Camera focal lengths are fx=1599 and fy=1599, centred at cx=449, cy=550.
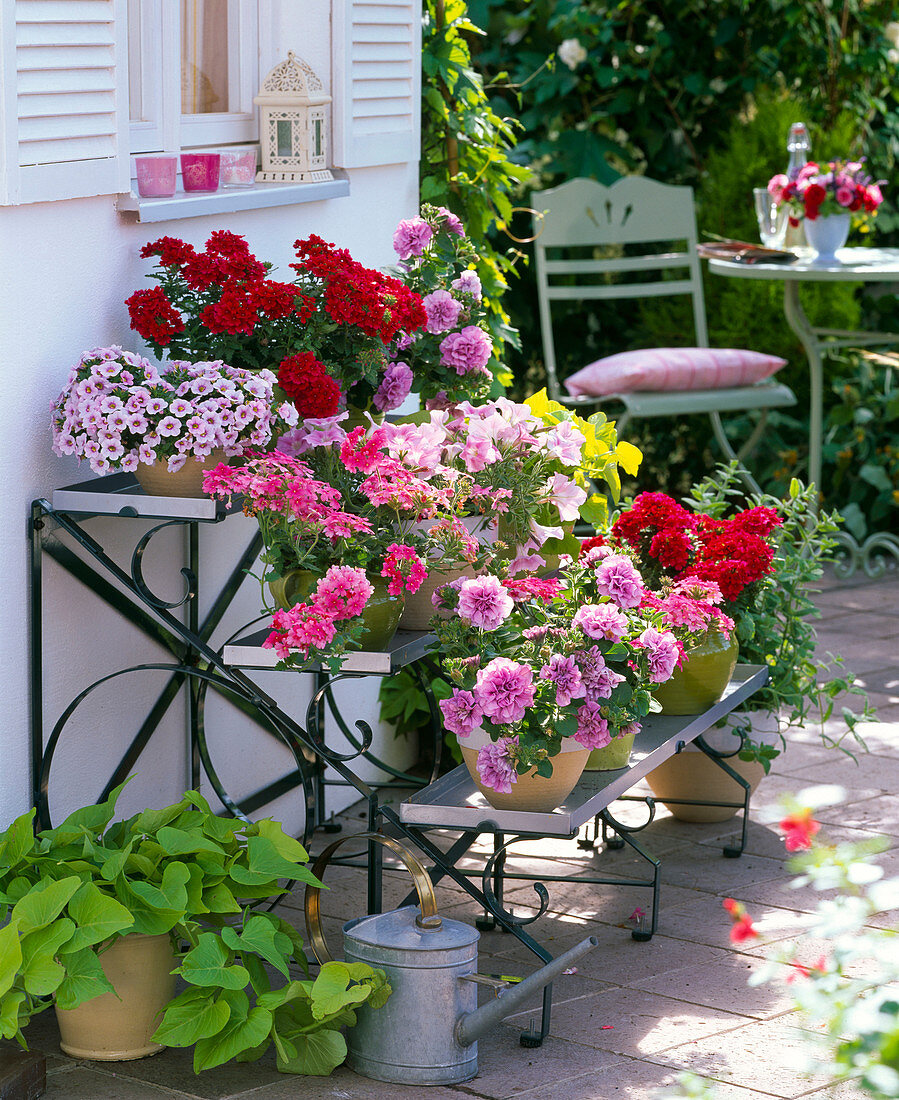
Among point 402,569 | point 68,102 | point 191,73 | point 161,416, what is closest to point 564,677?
point 402,569

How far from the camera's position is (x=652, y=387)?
19.1ft

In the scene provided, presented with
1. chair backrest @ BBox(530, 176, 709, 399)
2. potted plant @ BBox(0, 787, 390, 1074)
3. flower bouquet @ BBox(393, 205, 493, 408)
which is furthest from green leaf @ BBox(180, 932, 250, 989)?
chair backrest @ BBox(530, 176, 709, 399)

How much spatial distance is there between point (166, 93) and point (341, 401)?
2.17 ft

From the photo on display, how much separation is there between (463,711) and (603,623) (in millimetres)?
267

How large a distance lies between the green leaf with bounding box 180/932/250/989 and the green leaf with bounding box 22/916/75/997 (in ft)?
0.59

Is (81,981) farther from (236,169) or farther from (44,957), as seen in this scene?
(236,169)

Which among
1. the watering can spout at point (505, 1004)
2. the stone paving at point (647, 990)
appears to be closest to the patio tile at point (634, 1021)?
the stone paving at point (647, 990)

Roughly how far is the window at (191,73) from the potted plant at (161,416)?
23.1 inches

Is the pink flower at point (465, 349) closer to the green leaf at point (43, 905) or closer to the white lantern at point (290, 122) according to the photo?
the white lantern at point (290, 122)

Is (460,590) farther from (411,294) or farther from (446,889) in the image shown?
(446,889)

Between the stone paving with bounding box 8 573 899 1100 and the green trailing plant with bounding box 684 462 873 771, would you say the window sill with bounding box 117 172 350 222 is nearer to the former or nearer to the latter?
the green trailing plant with bounding box 684 462 873 771

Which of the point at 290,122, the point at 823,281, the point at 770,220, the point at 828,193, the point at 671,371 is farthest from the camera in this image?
the point at 823,281

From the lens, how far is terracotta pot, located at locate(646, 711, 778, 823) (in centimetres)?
358

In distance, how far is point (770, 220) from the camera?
572cm
